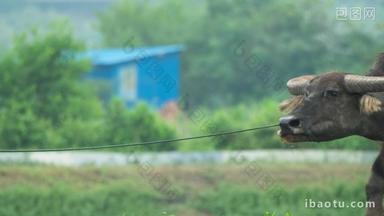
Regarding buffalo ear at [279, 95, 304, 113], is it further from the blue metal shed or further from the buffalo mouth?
the blue metal shed

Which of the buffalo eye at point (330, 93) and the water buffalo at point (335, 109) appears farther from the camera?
the buffalo eye at point (330, 93)

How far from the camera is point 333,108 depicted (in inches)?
448

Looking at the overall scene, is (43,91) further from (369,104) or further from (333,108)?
(369,104)

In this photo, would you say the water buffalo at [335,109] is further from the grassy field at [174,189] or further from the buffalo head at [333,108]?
the grassy field at [174,189]

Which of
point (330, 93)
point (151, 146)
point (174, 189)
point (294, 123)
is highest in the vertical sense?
point (330, 93)

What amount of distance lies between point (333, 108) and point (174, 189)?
1023 centimetres

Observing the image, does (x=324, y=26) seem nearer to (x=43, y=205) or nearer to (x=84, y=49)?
(x=84, y=49)

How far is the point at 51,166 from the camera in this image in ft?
72.4

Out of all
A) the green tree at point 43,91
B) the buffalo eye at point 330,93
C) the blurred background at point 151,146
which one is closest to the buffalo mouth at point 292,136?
the buffalo eye at point 330,93

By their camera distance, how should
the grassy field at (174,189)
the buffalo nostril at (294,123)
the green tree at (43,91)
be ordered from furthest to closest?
the green tree at (43,91) < the grassy field at (174,189) < the buffalo nostril at (294,123)

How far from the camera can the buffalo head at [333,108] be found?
441 inches

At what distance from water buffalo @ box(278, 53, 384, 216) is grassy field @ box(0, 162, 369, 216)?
7.61 metres

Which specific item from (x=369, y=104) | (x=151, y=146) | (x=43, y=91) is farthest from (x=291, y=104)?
(x=43, y=91)

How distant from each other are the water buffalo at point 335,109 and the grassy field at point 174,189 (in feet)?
25.0
